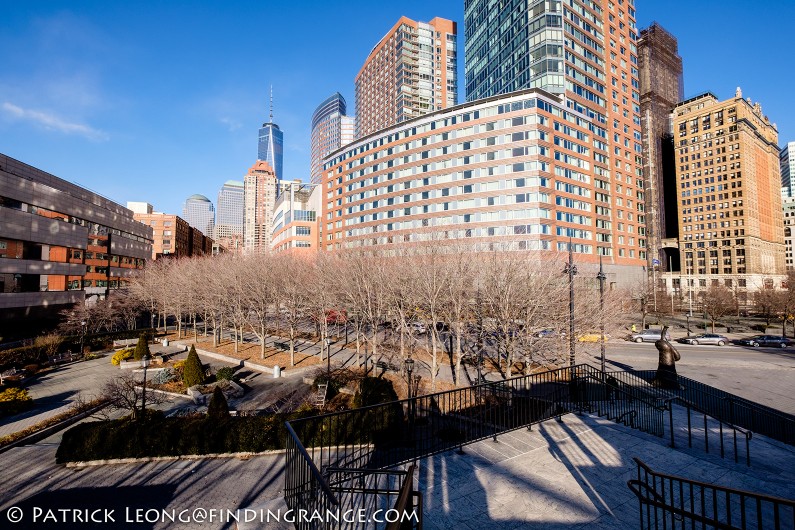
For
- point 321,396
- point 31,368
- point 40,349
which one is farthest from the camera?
point 40,349

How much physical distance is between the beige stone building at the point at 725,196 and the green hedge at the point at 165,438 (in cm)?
11221

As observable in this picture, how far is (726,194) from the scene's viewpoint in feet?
316

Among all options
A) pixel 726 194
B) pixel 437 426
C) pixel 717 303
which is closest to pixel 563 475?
pixel 437 426

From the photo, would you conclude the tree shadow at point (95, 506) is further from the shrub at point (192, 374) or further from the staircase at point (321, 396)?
the shrub at point (192, 374)

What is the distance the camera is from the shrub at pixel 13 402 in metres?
17.0

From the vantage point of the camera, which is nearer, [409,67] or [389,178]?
[389,178]

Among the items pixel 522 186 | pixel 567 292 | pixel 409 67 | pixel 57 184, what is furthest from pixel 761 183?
pixel 57 184

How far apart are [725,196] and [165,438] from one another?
13085cm

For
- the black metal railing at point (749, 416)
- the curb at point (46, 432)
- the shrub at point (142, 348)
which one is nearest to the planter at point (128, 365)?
the shrub at point (142, 348)

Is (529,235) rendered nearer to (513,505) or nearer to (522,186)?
(522,186)

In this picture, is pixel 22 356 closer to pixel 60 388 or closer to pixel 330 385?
pixel 60 388

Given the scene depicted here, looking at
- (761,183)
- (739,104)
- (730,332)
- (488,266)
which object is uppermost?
(739,104)

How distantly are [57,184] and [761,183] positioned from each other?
159890 mm

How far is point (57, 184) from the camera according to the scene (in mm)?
47625
